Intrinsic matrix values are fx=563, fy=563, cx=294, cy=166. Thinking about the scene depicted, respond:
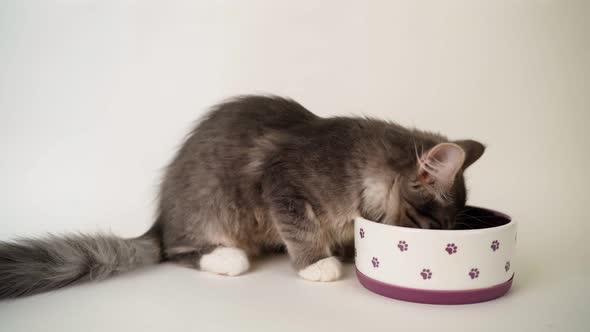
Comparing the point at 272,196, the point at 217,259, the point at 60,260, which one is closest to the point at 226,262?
the point at 217,259

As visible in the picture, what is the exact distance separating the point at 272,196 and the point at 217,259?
1.23 feet

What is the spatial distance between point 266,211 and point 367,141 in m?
0.56

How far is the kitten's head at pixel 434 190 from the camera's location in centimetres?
217

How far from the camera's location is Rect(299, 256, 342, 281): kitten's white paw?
240 cm

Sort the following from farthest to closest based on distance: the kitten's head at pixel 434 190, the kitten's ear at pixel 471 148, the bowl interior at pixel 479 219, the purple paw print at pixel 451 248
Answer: the bowl interior at pixel 479 219 → the kitten's ear at pixel 471 148 → the kitten's head at pixel 434 190 → the purple paw print at pixel 451 248

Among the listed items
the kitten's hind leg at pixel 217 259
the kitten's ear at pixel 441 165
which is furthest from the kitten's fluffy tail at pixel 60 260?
the kitten's ear at pixel 441 165

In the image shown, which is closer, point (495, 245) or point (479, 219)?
point (495, 245)

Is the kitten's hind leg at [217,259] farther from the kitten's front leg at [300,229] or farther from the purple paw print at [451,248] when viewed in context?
the purple paw print at [451,248]

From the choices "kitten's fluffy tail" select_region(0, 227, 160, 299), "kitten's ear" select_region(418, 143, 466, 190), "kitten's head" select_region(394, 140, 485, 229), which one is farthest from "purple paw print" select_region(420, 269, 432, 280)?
"kitten's fluffy tail" select_region(0, 227, 160, 299)

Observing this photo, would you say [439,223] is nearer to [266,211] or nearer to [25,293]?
[266,211]

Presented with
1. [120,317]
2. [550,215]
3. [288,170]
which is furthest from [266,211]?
[550,215]

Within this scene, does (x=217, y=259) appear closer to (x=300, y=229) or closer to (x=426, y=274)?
(x=300, y=229)

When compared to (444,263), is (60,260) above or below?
below

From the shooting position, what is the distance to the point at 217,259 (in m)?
2.53
